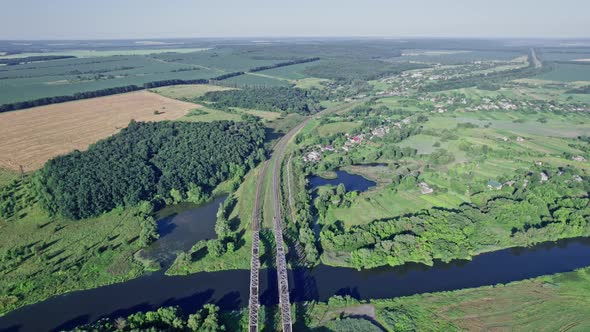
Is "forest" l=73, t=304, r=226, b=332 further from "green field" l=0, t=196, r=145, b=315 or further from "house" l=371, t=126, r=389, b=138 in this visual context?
"house" l=371, t=126, r=389, b=138

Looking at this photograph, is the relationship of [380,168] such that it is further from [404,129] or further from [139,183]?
[139,183]

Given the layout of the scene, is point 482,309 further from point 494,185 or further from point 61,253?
point 61,253

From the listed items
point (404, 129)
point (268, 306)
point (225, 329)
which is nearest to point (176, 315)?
point (225, 329)

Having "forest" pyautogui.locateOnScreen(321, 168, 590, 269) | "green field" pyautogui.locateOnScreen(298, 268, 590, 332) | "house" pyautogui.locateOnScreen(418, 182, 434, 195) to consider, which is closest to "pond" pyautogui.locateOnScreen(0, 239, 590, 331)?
"forest" pyautogui.locateOnScreen(321, 168, 590, 269)

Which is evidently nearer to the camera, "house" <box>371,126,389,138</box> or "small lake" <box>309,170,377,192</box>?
"small lake" <box>309,170,377,192</box>

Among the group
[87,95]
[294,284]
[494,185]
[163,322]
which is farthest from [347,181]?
[87,95]

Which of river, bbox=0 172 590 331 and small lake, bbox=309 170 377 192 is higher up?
small lake, bbox=309 170 377 192

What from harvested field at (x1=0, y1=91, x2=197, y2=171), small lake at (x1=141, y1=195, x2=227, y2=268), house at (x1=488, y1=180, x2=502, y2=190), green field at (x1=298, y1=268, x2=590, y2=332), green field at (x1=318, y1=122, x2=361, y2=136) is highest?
harvested field at (x1=0, y1=91, x2=197, y2=171)
